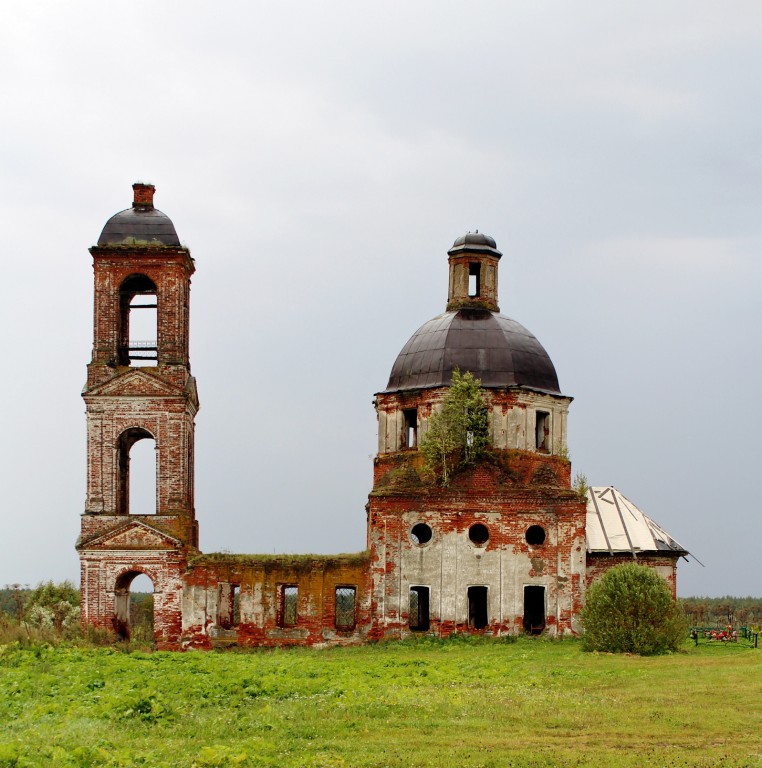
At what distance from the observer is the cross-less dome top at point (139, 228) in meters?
33.2

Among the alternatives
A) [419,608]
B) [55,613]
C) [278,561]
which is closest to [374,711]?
[278,561]

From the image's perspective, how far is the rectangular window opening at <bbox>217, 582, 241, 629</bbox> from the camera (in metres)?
31.9

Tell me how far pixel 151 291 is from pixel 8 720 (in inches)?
732

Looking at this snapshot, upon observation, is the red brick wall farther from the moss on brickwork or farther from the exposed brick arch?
the exposed brick arch

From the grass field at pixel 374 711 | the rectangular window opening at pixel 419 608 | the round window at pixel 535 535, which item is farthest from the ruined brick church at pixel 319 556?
the grass field at pixel 374 711

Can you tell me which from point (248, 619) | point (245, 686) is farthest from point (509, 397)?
point (245, 686)

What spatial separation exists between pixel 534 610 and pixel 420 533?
386cm

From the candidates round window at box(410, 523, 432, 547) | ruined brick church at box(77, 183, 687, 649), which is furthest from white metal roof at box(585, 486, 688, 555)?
round window at box(410, 523, 432, 547)

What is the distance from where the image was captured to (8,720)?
56.0ft

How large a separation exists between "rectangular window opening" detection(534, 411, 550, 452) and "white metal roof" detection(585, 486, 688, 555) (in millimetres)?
Answer: 2588

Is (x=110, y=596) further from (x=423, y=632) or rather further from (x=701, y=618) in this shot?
(x=701, y=618)

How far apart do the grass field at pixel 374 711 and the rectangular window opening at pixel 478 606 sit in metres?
8.99

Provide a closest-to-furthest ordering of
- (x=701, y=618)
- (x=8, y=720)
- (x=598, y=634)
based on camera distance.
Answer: (x=8, y=720) → (x=598, y=634) → (x=701, y=618)

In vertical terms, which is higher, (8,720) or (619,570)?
(619,570)
